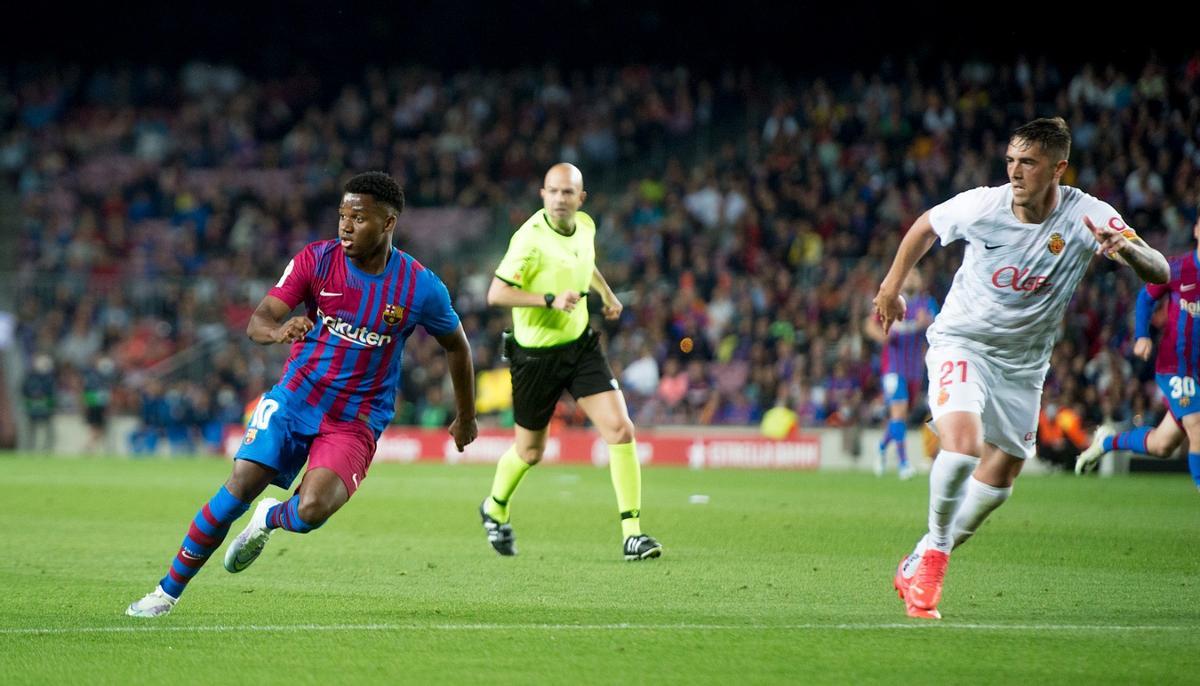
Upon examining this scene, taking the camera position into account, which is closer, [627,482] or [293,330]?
[293,330]

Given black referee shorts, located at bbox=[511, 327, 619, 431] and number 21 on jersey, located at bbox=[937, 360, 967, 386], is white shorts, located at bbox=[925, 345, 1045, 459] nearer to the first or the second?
number 21 on jersey, located at bbox=[937, 360, 967, 386]

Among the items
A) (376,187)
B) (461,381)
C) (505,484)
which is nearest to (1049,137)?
(461,381)

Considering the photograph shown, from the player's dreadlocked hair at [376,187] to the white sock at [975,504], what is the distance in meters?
3.10

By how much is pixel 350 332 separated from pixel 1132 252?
11.7 feet

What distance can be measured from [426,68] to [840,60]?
9.36m

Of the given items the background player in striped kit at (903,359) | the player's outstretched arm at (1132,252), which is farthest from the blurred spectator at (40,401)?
the player's outstretched arm at (1132,252)

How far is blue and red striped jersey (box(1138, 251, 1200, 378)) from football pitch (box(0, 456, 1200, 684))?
4.12ft

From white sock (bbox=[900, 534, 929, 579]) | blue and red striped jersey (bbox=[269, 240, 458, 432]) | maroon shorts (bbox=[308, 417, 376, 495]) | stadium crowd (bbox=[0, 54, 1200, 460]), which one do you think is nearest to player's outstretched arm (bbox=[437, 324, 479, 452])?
blue and red striped jersey (bbox=[269, 240, 458, 432])

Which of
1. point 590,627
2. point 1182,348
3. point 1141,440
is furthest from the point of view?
point 1141,440

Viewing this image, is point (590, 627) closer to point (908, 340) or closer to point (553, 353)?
point (553, 353)

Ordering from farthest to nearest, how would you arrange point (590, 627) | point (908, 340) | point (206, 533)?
point (908, 340) → point (206, 533) → point (590, 627)

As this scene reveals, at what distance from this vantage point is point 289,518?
696 centimetres

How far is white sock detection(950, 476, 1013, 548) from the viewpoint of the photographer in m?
7.45

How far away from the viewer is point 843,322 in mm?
23000
